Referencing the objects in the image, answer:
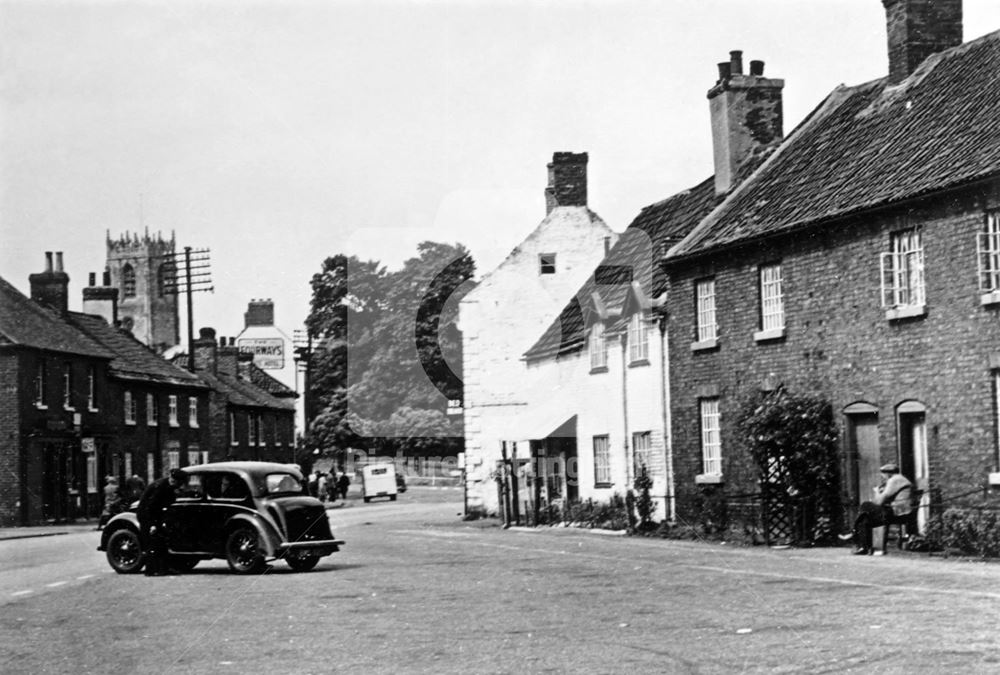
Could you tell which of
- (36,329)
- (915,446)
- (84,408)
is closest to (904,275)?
(915,446)

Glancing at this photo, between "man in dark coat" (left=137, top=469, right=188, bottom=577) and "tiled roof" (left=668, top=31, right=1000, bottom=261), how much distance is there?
40.7ft

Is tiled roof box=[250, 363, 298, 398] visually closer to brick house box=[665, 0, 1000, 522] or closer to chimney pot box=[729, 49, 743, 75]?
chimney pot box=[729, 49, 743, 75]

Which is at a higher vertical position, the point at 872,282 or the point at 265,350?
the point at 265,350

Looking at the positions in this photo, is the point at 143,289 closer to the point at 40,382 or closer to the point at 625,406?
the point at 40,382

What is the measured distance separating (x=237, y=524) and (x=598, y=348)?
1883cm

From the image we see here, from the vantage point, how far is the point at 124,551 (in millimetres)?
24656

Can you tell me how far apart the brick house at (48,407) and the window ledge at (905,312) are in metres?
31.0

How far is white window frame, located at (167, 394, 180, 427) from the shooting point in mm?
67875

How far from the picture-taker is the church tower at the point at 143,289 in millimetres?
156250

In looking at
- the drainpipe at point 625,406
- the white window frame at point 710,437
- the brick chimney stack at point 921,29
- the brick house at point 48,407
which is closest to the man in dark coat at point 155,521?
the white window frame at point 710,437

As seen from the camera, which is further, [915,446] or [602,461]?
[602,461]

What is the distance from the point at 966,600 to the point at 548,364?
1269 inches

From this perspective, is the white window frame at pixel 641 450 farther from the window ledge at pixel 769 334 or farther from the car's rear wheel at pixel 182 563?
the car's rear wheel at pixel 182 563

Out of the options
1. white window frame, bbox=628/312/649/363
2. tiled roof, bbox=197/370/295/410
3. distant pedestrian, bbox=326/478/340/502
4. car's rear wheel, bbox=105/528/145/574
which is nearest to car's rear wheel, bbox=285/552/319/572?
car's rear wheel, bbox=105/528/145/574
